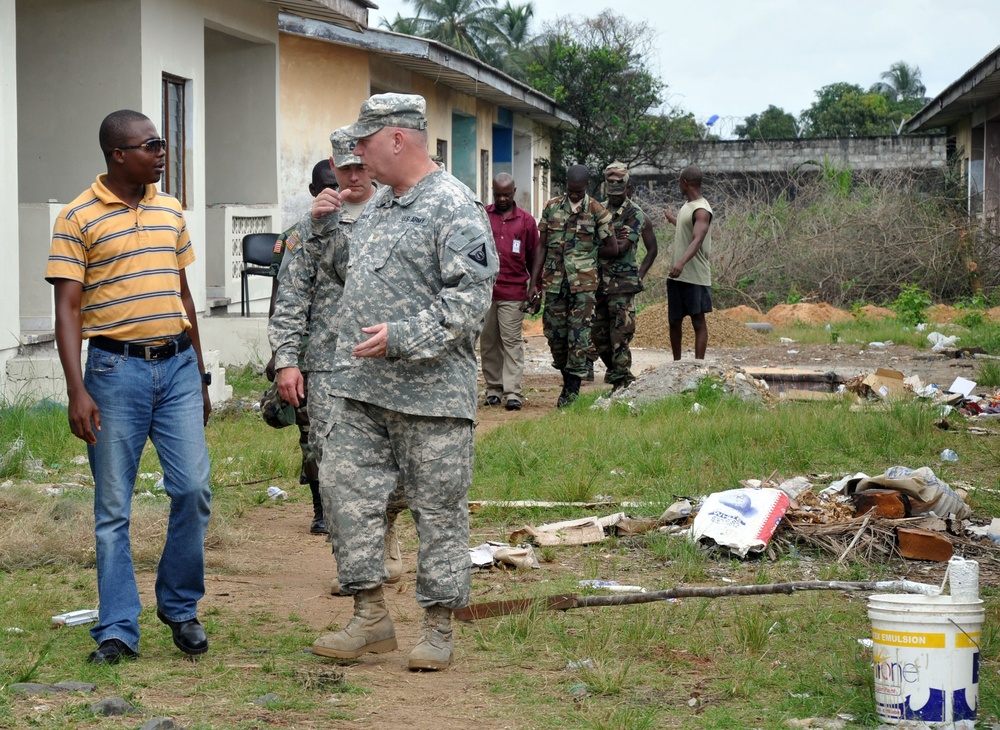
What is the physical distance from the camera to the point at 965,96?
22922 mm

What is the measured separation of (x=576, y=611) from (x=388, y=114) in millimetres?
2130

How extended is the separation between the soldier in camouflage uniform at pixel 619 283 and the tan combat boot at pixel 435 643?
6933 millimetres

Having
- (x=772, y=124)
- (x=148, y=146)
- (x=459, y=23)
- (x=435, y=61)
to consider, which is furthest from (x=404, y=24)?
(x=148, y=146)

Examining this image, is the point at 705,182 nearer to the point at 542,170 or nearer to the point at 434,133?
the point at 542,170

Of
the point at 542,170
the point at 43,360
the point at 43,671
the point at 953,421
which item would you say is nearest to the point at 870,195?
the point at 542,170

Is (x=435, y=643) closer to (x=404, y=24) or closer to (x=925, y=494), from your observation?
(x=925, y=494)

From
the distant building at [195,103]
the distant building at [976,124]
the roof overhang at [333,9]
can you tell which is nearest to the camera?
the distant building at [195,103]

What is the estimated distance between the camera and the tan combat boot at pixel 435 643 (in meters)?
4.14

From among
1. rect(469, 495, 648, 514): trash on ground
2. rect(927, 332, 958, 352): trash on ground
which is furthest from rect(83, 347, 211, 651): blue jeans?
rect(927, 332, 958, 352): trash on ground

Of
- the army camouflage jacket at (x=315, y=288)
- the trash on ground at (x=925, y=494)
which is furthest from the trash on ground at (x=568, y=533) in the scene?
the army camouflage jacket at (x=315, y=288)

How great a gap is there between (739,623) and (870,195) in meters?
20.0

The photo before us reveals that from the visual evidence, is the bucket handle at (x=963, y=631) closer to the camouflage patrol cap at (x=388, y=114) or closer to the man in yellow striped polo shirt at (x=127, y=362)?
the camouflage patrol cap at (x=388, y=114)

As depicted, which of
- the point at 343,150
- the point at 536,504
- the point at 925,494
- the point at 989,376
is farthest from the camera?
the point at 989,376

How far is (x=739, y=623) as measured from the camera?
175 inches
